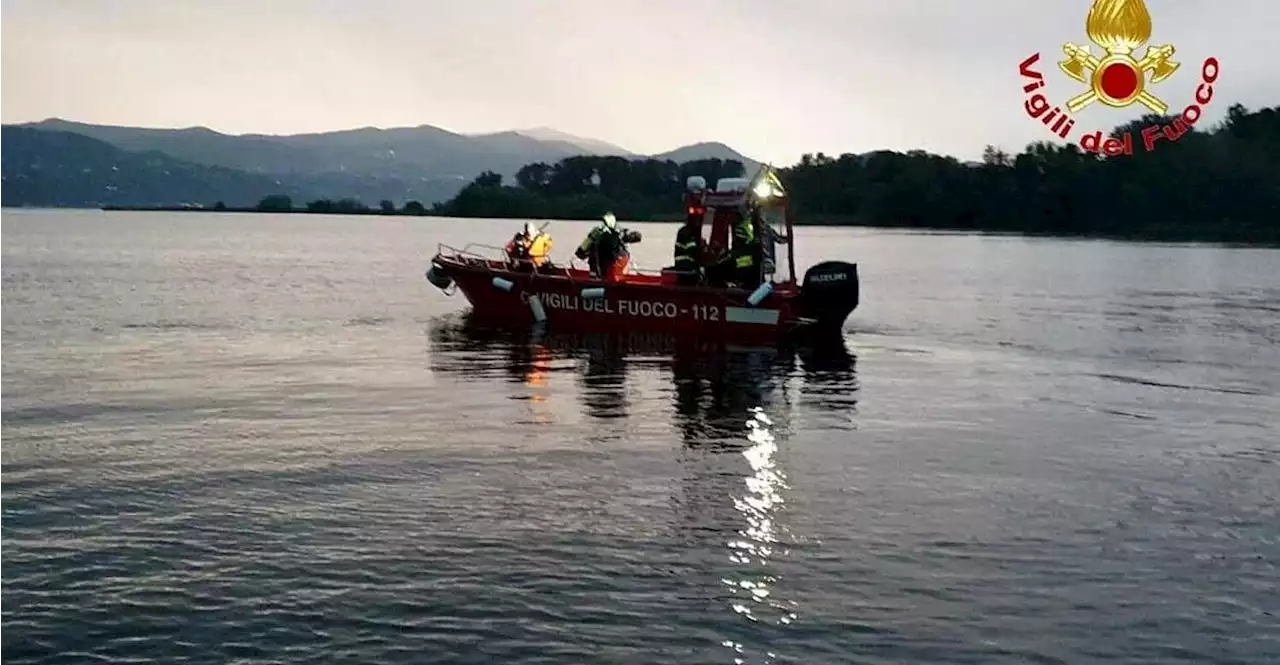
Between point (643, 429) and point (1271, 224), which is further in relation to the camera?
point (1271, 224)

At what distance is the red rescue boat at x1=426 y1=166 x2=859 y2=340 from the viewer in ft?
71.3

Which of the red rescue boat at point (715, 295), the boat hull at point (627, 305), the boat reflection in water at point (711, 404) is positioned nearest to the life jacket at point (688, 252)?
the red rescue boat at point (715, 295)

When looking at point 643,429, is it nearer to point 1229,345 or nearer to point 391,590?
point 391,590

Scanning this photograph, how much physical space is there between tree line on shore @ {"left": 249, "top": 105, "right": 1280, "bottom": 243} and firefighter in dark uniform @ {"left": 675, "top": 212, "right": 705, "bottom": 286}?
2522 inches

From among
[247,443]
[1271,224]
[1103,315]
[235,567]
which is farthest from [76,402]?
[1271,224]

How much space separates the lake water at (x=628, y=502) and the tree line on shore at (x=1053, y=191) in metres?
→ 68.4

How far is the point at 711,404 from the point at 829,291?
676 cm

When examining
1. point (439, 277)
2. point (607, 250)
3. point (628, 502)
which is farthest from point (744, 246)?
point (628, 502)

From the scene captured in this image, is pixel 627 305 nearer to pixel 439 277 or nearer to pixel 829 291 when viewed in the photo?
pixel 829 291

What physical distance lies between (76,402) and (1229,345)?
18.1 m

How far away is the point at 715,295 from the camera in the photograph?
21781mm

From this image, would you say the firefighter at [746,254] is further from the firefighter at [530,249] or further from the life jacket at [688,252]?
the firefighter at [530,249]

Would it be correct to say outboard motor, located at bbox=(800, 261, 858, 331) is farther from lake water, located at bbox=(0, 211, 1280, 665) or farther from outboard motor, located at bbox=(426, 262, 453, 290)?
outboard motor, located at bbox=(426, 262, 453, 290)

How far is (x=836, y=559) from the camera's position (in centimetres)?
898
